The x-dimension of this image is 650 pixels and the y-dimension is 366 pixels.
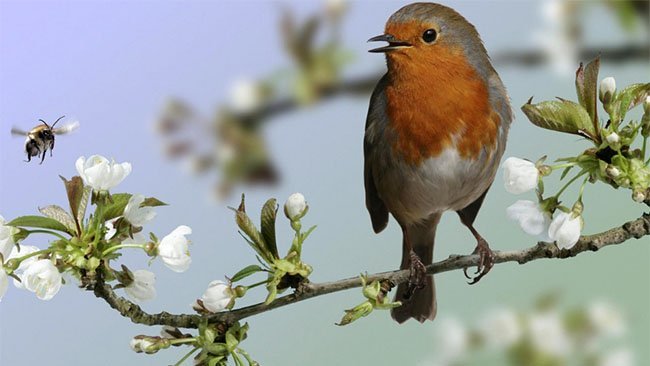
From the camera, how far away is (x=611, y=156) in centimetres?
143

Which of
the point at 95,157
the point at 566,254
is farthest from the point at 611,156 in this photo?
the point at 95,157

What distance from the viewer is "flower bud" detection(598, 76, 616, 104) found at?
141cm

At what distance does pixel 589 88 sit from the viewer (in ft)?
4.59

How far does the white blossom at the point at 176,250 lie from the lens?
1270 millimetres

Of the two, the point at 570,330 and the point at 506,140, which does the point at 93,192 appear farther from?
the point at 570,330

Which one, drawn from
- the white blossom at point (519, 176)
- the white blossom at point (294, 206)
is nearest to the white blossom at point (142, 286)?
the white blossom at point (294, 206)

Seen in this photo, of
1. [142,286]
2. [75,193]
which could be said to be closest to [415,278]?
[142,286]

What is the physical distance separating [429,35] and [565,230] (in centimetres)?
51

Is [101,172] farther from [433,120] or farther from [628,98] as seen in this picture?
[628,98]

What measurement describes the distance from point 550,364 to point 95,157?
1.06m

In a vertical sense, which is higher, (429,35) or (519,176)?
(429,35)

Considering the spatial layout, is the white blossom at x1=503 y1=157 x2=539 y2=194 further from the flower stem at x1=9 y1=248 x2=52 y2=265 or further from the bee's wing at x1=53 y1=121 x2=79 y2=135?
the bee's wing at x1=53 y1=121 x2=79 y2=135

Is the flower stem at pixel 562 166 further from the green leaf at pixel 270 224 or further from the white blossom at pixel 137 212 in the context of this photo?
the white blossom at pixel 137 212

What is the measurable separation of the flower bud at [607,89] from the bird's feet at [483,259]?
36 cm
